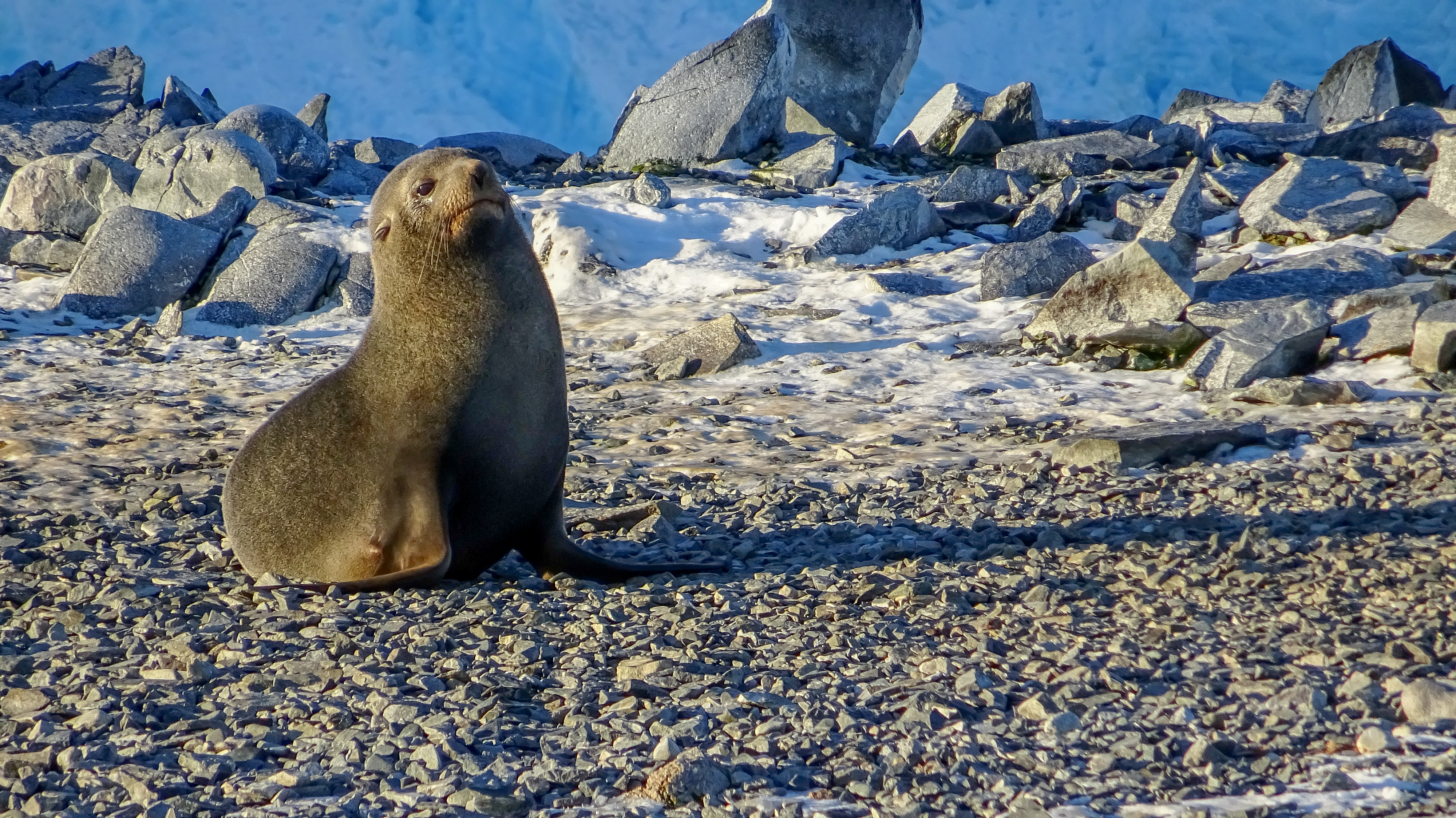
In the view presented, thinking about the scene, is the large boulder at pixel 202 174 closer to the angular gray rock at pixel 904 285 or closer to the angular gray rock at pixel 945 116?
the angular gray rock at pixel 904 285

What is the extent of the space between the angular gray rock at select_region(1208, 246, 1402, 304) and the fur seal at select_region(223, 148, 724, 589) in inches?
236

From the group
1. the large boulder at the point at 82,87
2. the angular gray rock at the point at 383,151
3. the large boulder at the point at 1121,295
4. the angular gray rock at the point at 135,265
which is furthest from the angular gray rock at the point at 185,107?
the large boulder at the point at 1121,295

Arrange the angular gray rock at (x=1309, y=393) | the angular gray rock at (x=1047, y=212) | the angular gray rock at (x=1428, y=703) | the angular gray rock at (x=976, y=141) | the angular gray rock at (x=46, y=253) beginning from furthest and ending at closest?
the angular gray rock at (x=976, y=141) < the angular gray rock at (x=46, y=253) < the angular gray rock at (x=1047, y=212) < the angular gray rock at (x=1309, y=393) < the angular gray rock at (x=1428, y=703)

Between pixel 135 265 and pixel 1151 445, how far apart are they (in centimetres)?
903

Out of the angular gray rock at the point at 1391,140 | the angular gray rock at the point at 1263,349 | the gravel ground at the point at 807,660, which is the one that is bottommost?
the gravel ground at the point at 807,660

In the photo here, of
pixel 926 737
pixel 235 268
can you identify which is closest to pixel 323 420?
pixel 926 737

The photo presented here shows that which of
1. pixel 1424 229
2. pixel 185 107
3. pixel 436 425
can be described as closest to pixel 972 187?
pixel 1424 229

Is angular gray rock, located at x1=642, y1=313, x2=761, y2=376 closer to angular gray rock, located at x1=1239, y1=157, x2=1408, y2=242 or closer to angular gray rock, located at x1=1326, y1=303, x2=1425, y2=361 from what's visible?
angular gray rock, located at x1=1326, y1=303, x2=1425, y2=361

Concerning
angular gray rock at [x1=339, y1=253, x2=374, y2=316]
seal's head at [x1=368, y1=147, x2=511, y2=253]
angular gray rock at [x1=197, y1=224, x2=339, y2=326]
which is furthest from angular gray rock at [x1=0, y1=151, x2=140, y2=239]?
seal's head at [x1=368, y1=147, x2=511, y2=253]

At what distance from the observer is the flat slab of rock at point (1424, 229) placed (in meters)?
9.96

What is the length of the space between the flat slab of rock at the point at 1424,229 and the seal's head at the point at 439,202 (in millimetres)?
8125

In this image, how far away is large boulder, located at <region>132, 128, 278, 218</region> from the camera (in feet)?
42.5

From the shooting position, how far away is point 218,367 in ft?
31.8

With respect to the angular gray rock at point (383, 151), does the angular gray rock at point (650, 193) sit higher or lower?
lower
